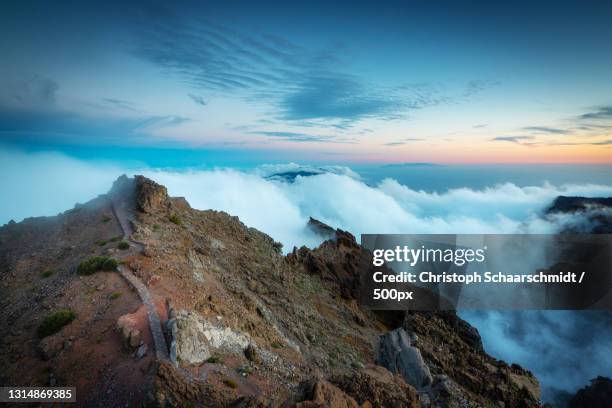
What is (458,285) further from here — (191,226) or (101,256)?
(101,256)

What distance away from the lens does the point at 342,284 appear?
58.4 meters

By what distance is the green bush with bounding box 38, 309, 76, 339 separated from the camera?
21.9 meters

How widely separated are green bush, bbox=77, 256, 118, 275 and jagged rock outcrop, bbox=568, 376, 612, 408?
66.4 metres

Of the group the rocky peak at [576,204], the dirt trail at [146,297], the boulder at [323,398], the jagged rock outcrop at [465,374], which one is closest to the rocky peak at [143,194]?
the dirt trail at [146,297]

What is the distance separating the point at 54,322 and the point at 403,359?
25.9 m

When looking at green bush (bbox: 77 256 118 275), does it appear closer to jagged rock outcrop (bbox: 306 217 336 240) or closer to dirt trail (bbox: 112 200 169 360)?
dirt trail (bbox: 112 200 169 360)

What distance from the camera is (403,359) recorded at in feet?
104

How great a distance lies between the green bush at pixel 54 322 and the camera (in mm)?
21875

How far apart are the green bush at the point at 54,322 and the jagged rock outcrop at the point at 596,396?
67638 millimetres

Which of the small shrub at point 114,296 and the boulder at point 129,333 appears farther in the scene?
the small shrub at point 114,296

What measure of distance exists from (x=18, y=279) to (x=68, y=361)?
19.1 metres

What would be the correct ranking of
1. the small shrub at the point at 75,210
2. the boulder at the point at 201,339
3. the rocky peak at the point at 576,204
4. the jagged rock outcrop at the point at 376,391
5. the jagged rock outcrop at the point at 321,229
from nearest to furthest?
1. the jagged rock outcrop at the point at 376,391
2. the boulder at the point at 201,339
3. the small shrub at the point at 75,210
4. the jagged rock outcrop at the point at 321,229
5. the rocky peak at the point at 576,204

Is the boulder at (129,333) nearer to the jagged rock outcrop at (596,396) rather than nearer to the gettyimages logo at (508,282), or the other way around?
the gettyimages logo at (508,282)

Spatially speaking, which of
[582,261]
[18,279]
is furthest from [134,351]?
[582,261]
